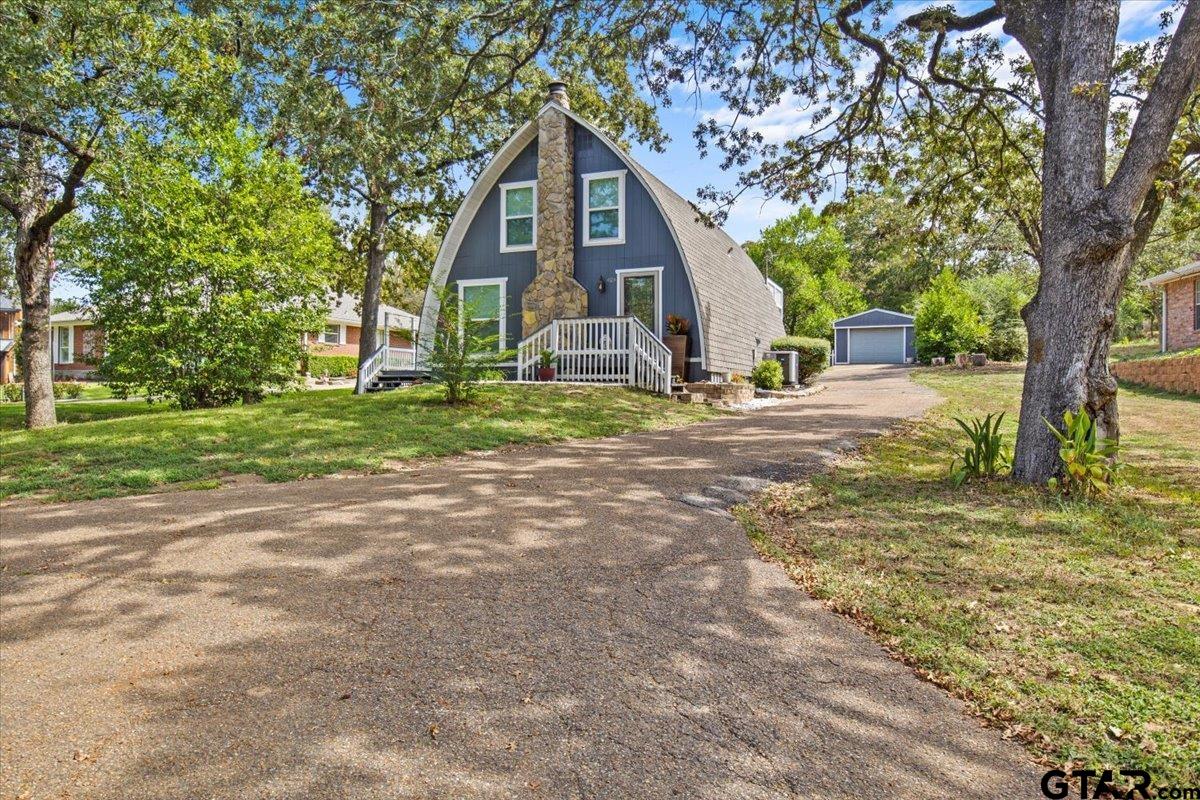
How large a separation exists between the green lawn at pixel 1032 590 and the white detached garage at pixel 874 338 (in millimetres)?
32020

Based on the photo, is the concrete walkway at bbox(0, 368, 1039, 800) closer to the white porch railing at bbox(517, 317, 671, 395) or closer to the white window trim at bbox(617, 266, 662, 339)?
the white porch railing at bbox(517, 317, 671, 395)

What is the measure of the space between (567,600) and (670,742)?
1138 mm

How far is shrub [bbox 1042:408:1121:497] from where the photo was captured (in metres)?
4.75

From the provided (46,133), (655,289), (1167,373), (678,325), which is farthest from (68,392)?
(1167,373)

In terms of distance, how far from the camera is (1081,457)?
15.6 feet

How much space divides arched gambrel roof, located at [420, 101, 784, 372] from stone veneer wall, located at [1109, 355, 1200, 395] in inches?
312

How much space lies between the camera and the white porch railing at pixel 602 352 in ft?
41.4

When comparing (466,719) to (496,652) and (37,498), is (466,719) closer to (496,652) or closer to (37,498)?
(496,652)

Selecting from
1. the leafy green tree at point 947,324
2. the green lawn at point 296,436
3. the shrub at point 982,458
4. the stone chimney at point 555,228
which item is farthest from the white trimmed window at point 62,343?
the leafy green tree at point 947,324

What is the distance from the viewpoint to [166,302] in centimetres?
1105

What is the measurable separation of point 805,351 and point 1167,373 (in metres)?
9.80

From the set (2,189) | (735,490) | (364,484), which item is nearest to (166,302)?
(2,189)

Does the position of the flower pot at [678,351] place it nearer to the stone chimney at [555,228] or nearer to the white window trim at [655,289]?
the white window trim at [655,289]

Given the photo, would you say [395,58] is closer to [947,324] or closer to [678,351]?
[678,351]
